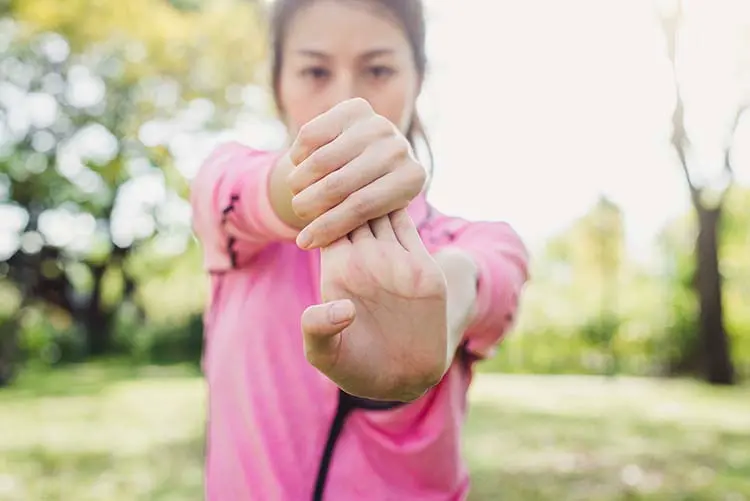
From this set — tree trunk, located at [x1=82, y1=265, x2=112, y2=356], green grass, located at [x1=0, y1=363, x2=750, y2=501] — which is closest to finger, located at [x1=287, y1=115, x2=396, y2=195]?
green grass, located at [x1=0, y1=363, x2=750, y2=501]

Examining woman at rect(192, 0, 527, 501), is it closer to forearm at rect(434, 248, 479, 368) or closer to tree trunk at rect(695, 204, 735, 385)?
forearm at rect(434, 248, 479, 368)

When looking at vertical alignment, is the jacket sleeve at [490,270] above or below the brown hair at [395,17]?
below

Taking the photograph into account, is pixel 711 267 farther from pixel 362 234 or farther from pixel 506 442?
pixel 362 234

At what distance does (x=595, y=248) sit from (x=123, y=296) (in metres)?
6.61

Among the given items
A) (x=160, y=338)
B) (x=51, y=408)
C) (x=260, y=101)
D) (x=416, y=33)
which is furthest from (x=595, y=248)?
(x=416, y=33)

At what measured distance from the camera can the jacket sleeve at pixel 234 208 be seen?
79 cm

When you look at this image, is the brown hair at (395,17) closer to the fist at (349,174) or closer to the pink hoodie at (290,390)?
the pink hoodie at (290,390)

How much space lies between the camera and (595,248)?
9.94m

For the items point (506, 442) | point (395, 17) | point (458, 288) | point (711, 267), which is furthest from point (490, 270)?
point (711, 267)

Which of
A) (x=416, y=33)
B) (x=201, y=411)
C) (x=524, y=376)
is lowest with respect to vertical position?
(x=524, y=376)

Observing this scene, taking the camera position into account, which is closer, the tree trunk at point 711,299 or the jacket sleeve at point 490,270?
the jacket sleeve at point 490,270

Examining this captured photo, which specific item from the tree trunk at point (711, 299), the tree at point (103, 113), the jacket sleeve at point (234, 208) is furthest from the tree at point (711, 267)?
the jacket sleeve at point (234, 208)

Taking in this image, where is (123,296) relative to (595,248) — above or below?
below

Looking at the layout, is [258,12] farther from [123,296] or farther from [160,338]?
[123,296]
